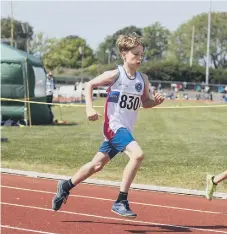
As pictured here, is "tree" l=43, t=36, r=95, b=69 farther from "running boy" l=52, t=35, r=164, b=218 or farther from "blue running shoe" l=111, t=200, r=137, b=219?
"blue running shoe" l=111, t=200, r=137, b=219

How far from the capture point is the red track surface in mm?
6125

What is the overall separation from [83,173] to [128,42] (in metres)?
1.45

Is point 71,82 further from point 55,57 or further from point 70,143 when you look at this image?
point 70,143

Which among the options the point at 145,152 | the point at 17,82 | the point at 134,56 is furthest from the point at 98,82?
the point at 17,82

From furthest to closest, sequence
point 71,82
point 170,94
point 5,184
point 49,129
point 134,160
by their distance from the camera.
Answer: point 71,82 → point 170,94 → point 49,129 → point 5,184 → point 134,160

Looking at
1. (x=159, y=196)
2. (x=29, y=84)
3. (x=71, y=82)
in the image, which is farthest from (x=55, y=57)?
(x=159, y=196)

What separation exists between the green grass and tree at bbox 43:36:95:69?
258 ft

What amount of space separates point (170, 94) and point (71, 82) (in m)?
20.7

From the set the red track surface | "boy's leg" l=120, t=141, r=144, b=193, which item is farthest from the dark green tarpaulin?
"boy's leg" l=120, t=141, r=144, b=193

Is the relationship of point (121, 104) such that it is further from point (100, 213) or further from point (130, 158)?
point (100, 213)

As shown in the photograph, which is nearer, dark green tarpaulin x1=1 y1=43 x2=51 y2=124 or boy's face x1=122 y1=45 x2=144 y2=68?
boy's face x1=122 y1=45 x2=144 y2=68

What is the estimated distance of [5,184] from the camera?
8.95 metres

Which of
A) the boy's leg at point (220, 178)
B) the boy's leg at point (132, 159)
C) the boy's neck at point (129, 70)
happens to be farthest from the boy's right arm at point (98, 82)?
the boy's leg at point (220, 178)

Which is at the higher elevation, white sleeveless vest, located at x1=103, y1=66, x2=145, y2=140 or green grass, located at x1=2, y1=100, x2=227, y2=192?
white sleeveless vest, located at x1=103, y1=66, x2=145, y2=140
